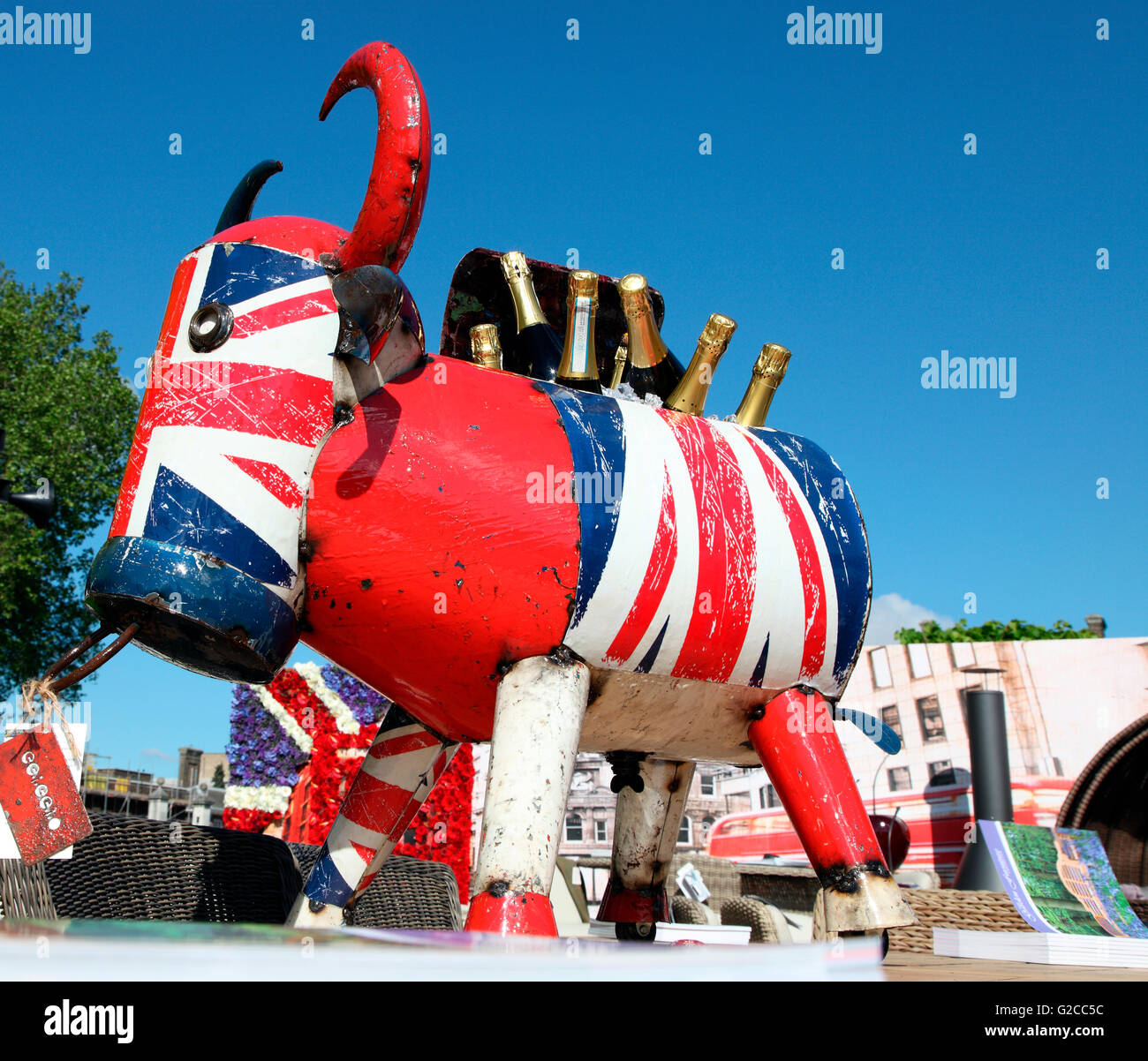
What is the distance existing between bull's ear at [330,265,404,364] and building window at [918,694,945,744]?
1438 centimetres

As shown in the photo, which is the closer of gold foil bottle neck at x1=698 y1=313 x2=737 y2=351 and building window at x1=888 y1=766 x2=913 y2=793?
gold foil bottle neck at x1=698 y1=313 x2=737 y2=351

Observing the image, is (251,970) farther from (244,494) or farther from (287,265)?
(287,265)

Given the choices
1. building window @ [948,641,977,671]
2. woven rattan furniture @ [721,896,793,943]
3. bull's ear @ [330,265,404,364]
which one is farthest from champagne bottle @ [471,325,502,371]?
building window @ [948,641,977,671]

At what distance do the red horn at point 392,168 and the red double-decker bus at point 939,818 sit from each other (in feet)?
41.0

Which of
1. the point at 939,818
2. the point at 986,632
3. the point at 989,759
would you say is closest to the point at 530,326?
the point at 989,759

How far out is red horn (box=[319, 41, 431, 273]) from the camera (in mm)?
2516

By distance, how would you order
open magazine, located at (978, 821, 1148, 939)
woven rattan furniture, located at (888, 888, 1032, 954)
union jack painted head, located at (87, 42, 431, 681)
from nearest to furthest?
union jack painted head, located at (87, 42, 431, 681) → open magazine, located at (978, 821, 1148, 939) → woven rattan furniture, located at (888, 888, 1032, 954)

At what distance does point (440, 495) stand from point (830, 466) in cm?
132

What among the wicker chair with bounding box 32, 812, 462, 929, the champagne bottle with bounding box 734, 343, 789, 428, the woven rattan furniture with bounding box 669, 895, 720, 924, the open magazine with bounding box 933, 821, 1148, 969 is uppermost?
the champagne bottle with bounding box 734, 343, 789, 428

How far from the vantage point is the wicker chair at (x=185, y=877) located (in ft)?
9.24

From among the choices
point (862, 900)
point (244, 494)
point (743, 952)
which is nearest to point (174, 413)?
point (244, 494)

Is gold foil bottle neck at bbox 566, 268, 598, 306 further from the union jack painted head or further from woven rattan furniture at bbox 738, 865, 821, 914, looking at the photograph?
woven rattan furniture at bbox 738, 865, 821, 914

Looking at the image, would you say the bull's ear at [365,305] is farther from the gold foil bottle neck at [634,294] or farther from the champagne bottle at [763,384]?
the champagne bottle at [763,384]

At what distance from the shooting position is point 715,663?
2771mm
